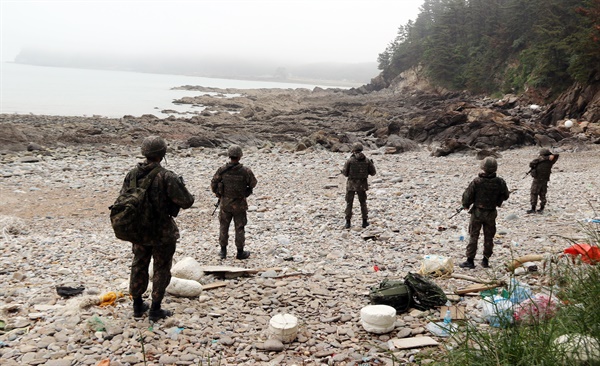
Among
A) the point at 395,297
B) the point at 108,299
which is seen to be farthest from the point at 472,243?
the point at 108,299

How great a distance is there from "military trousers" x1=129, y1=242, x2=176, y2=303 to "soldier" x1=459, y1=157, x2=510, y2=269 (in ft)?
16.3

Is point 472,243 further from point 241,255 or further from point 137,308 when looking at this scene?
point 137,308

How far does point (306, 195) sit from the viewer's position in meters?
13.7

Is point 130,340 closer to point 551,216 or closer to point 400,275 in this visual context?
point 400,275

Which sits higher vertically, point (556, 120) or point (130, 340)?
point (556, 120)

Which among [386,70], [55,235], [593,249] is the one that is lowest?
[55,235]

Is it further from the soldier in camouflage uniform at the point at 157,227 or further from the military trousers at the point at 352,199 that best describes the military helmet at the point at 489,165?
the soldier in camouflage uniform at the point at 157,227

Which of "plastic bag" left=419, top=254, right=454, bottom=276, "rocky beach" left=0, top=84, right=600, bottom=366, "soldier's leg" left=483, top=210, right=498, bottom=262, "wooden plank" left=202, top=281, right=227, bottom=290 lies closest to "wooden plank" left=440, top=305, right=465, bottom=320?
"rocky beach" left=0, top=84, right=600, bottom=366

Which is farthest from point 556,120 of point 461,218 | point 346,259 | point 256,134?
point 346,259

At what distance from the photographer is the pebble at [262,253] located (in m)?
4.66

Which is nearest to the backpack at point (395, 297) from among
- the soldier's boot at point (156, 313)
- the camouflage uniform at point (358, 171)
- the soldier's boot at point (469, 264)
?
the soldier's boot at point (469, 264)

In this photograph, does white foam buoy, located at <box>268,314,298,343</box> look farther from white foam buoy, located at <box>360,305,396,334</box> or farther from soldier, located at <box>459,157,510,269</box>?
soldier, located at <box>459,157,510,269</box>

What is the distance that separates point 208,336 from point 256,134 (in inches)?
1008

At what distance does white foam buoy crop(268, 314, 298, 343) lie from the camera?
183 inches
